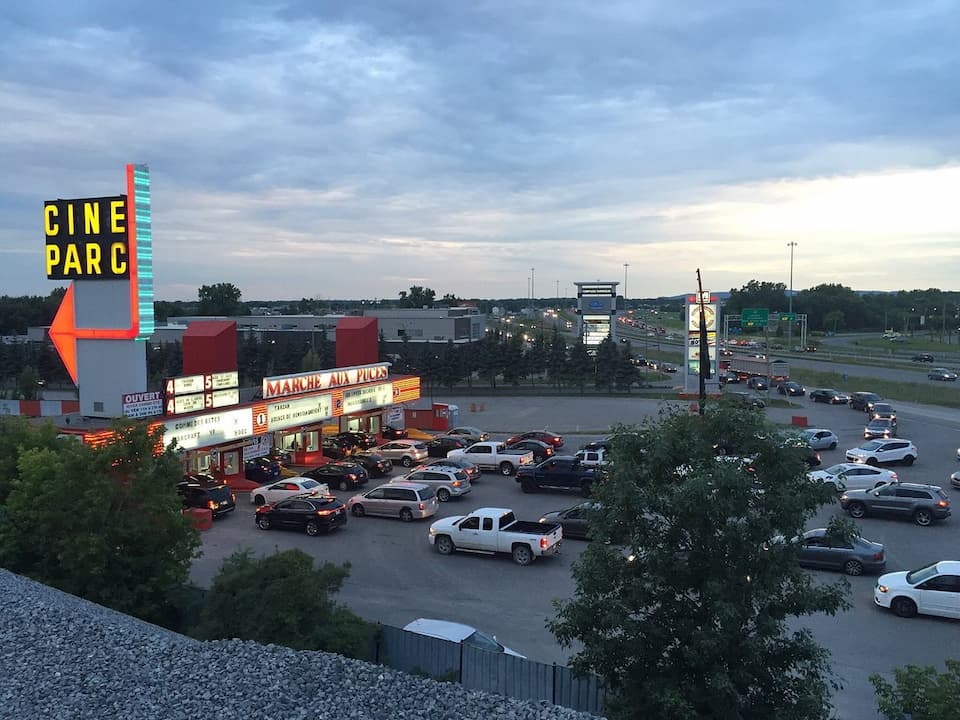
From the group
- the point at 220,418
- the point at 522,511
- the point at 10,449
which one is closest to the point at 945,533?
the point at 522,511

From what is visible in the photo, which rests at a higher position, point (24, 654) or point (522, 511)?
point (24, 654)

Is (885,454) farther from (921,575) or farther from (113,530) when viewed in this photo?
(113,530)

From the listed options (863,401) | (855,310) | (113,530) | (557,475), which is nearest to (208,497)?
(113,530)

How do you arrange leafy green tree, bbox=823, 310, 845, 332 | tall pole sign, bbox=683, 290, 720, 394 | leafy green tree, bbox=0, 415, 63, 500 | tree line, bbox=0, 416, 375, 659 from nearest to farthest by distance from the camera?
tree line, bbox=0, 416, 375, 659 < leafy green tree, bbox=0, 415, 63, 500 < tall pole sign, bbox=683, 290, 720, 394 < leafy green tree, bbox=823, 310, 845, 332

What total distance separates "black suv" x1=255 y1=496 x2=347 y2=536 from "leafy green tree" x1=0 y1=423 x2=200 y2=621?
650 centimetres

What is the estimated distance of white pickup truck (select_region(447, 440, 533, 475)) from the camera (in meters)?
30.8

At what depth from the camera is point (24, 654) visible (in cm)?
1043

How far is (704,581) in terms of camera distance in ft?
26.9

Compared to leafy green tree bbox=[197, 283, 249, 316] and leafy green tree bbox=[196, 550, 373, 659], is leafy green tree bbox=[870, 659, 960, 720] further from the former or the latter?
leafy green tree bbox=[197, 283, 249, 316]

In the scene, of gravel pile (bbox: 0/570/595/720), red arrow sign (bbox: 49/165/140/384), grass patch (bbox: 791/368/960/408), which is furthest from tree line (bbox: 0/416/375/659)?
grass patch (bbox: 791/368/960/408)

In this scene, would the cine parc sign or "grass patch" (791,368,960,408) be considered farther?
"grass patch" (791,368,960,408)

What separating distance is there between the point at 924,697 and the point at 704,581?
2.80 metres

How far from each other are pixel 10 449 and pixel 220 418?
8.42 metres

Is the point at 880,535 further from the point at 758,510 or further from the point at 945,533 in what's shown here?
the point at 758,510
